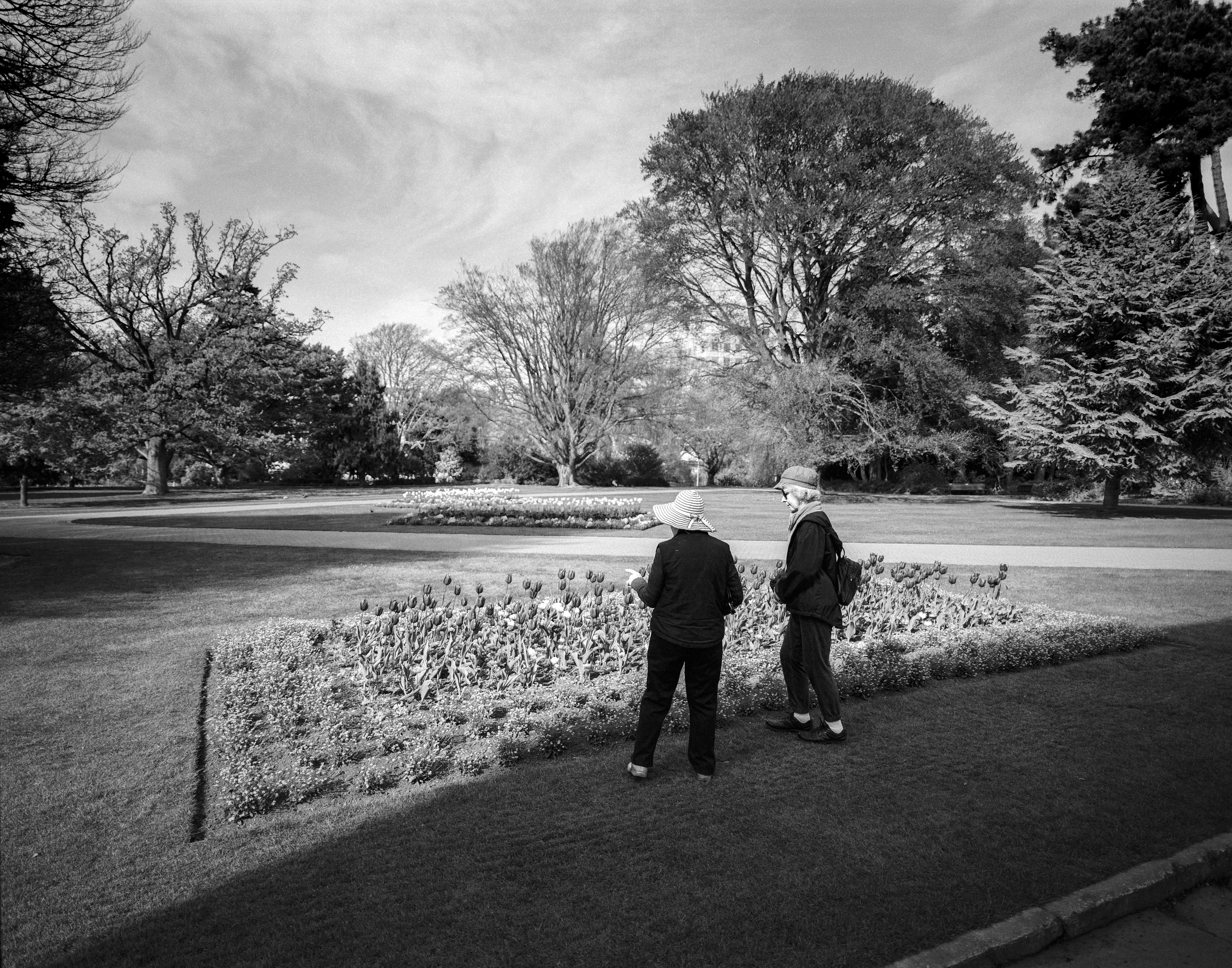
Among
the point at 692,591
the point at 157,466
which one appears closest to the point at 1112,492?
the point at 692,591

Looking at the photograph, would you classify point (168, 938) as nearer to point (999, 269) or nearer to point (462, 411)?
point (999, 269)

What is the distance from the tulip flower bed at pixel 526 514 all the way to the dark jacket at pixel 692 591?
11.8 m

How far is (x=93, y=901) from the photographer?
2.88 m

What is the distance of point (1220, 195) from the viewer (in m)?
27.0

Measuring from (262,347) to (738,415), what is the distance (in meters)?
19.7

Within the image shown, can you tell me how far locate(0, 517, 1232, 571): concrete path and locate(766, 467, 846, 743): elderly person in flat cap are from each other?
22.6 ft

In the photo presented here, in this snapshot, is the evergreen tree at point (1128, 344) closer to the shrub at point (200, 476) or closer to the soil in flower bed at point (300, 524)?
the soil in flower bed at point (300, 524)

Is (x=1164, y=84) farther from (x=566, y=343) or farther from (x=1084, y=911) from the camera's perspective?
(x=1084, y=911)

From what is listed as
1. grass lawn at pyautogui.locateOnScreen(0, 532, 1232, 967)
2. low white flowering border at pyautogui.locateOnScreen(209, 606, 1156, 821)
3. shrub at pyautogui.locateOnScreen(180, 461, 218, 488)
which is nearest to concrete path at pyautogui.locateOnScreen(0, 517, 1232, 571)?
low white flowering border at pyautogui.locateOnScreen(209, 606, 1156, 821)

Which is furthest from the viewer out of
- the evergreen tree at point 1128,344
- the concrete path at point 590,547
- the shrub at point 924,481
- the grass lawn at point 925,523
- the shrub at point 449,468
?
the shrub at point 449,468

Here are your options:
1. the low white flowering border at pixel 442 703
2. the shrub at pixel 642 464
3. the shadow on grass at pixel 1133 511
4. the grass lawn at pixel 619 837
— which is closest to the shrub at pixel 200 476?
the shrub at pixel 642 464

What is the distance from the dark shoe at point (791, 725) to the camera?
4816 millimetres

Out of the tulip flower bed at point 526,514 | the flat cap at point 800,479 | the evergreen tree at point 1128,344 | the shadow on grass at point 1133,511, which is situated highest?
the evergreen tree at point 1128,344

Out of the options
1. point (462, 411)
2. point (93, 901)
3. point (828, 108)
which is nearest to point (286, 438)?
point (462, 411)
